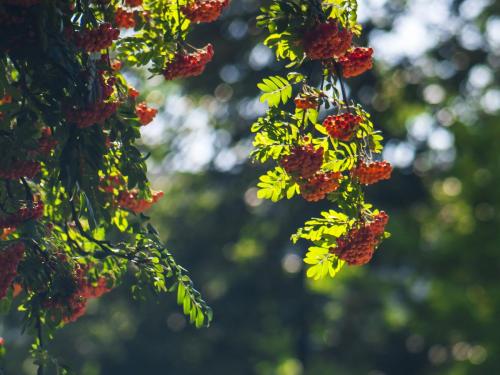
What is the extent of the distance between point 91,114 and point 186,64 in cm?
55

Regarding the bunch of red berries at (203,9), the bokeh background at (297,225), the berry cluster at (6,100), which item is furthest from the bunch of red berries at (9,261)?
the bokeh background at (297,225)

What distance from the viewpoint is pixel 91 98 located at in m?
3.81

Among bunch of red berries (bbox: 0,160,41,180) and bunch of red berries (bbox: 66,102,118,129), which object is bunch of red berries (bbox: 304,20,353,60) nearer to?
bunch of red berries (bbox: 66,102,118,129)

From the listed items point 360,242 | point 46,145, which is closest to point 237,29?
point 46,145

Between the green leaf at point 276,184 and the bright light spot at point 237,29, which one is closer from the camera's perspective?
the green leaf at point 276,184

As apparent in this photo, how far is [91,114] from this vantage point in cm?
379

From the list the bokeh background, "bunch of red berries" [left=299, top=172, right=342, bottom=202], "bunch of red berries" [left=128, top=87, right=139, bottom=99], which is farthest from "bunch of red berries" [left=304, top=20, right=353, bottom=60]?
the bokeh background

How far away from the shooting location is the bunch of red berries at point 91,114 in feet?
12.4

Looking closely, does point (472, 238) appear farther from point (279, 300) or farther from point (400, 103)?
point (279, 300)

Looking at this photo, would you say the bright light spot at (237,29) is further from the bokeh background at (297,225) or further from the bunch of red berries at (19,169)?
the bunch of red berries at (19,169)

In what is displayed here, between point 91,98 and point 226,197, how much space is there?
676 inches

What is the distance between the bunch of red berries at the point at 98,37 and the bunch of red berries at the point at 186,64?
39cm

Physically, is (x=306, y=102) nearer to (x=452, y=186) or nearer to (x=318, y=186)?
(x=318, y=186)

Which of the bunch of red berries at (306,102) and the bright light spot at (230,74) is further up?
→ the bunch of red berries at (306,102)
